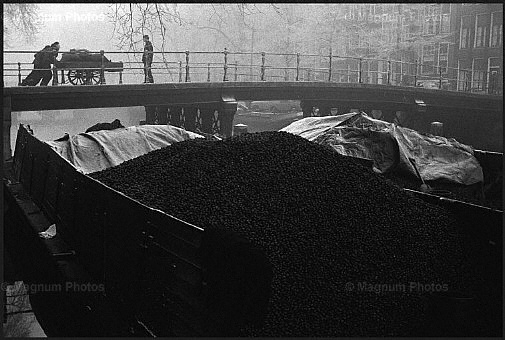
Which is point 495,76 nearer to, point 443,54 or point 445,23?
point 443,54

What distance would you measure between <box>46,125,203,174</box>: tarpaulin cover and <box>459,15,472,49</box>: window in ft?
92.8

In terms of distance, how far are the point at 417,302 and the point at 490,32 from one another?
31190 mm

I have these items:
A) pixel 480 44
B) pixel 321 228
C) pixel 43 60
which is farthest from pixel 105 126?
pixel 480 44

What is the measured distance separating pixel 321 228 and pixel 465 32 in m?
32.2

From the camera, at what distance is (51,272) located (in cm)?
645

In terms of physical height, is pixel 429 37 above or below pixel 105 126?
above

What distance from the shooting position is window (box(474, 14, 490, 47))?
3244cm

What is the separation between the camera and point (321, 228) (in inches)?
182

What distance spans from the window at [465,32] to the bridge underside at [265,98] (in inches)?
387

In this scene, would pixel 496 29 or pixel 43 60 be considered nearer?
pixel 43 60

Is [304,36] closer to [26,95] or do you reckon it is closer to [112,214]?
[26,95]

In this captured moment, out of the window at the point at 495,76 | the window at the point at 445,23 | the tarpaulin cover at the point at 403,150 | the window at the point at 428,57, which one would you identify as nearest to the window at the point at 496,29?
the window at the point at 495,76

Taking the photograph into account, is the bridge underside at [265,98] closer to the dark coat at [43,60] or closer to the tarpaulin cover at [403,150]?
the dark coat at [43,60]

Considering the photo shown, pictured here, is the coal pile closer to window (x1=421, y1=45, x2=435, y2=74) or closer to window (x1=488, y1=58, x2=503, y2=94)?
window (x1=488, y1=58, x2=503, y2=94)
